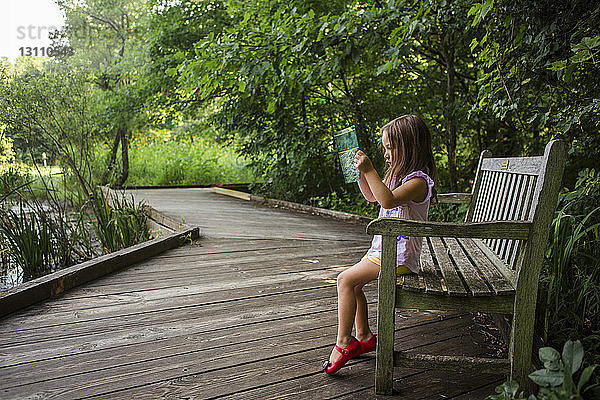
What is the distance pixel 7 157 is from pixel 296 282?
6.08 m

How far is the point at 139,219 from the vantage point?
4.86 meters

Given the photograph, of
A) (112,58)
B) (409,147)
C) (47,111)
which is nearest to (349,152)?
(409,147)

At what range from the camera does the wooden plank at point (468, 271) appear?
172 cm

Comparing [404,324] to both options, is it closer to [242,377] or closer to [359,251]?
[242,377]

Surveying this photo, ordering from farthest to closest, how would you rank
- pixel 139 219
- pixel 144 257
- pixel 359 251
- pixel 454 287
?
pixel 139 219 < pixel 359 251 < pixel 144 257 < pixel 454 287

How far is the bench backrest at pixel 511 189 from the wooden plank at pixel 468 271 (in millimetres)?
150

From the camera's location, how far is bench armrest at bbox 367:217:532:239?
66.8 inches

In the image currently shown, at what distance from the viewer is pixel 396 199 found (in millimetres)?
1988

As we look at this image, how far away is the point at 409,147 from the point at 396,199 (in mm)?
256

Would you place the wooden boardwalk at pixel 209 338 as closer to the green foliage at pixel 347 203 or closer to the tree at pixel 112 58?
the green foliage at pixel 347 203

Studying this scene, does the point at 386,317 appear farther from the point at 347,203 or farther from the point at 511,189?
the point at 347,203

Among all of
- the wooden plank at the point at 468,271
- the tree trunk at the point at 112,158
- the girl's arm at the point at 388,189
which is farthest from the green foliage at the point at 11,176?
the wooden plank at the point at 468,271

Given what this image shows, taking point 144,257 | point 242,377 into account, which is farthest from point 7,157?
point 242,377

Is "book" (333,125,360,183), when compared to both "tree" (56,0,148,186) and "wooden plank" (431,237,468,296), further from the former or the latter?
"tree" (56,0,148,186)
